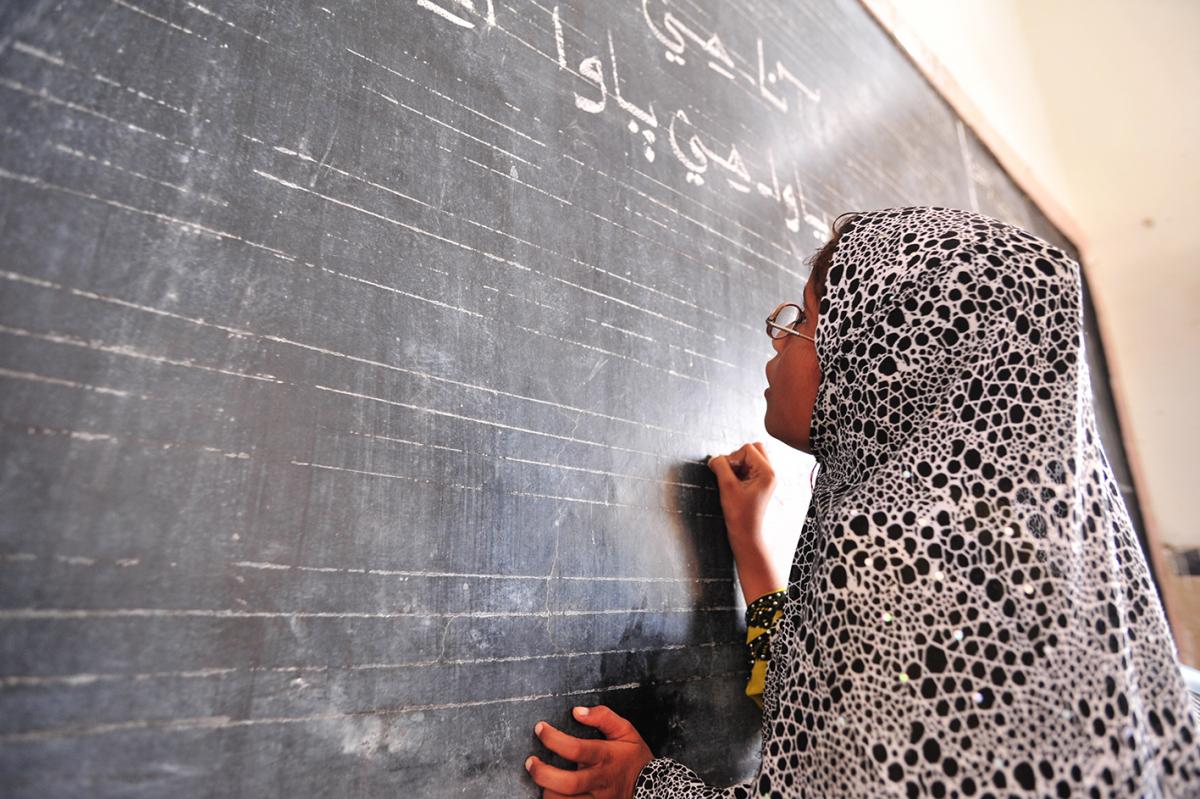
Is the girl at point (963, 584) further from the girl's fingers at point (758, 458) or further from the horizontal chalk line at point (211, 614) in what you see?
the girl's fingers at point (758, 458)

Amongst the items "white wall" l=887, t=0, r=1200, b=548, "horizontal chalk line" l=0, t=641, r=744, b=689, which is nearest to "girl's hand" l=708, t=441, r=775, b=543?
"horizontal chalk line" l=0, t=641, r=744, b=689

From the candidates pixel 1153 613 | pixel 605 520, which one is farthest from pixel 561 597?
pixel 1153 613

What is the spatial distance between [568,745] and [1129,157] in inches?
123

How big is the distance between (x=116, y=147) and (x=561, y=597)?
59 centimetres

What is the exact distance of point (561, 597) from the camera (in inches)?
32.1

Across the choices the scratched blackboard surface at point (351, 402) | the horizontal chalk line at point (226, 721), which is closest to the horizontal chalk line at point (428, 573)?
the scratched blackboard surface at point (351, 402)

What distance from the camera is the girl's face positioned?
2.86 feet

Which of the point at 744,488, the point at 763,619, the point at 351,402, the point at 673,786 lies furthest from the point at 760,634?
the point at 351,402

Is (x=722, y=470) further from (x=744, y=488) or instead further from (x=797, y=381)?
(x=797, y=381)

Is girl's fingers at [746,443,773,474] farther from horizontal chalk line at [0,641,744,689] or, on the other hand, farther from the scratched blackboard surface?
horizontal chalk line at [0,641,744,689]

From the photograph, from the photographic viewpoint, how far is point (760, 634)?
101 centimetres

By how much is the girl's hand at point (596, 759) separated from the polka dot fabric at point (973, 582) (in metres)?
0.04

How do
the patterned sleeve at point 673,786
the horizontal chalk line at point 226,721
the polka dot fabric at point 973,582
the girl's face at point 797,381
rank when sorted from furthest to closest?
the girl's face at point 797,381, the patterned sleeve at point 673,786, the polka dot fabric at point 973,582, the horizontal chalk line at point 226,721

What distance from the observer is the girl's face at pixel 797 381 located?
87cm
